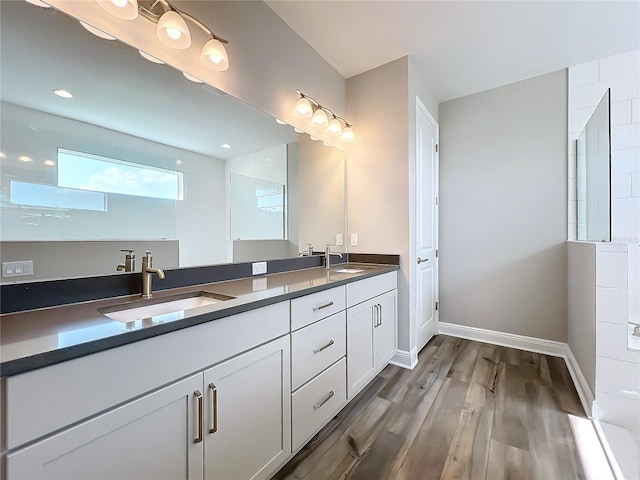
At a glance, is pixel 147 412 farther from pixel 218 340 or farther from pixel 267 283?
pixel 267 283

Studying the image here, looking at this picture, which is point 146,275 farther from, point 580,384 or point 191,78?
point 580,384

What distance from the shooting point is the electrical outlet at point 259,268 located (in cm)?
180

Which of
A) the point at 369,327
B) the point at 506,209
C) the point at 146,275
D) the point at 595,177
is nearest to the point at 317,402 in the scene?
the point at 369,327

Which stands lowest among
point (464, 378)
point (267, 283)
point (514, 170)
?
point (464, 378)

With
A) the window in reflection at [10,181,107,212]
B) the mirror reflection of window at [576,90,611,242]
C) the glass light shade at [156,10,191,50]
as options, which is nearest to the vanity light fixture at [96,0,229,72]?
the glass light shade at [156,10,191,50]

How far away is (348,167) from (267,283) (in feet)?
5.20

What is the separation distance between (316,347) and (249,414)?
0.46 meters

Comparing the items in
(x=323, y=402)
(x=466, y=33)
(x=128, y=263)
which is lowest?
(x=323, y=402)

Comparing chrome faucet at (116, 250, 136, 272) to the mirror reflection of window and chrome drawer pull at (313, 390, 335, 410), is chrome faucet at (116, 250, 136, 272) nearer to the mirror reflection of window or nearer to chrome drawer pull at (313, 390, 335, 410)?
chrome drawer pull at (313, 390, 335, 410)

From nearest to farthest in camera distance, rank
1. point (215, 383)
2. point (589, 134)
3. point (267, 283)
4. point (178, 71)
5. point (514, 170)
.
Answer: point (215, 383)
point (178, 71)
point (267, 283)
point (589, 134)
point (514, 170)

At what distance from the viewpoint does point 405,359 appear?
2.37m

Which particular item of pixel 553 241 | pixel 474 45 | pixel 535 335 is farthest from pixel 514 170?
pixel 535 335

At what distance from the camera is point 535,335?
266 cm

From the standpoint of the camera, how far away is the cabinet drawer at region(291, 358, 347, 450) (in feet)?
4.30
